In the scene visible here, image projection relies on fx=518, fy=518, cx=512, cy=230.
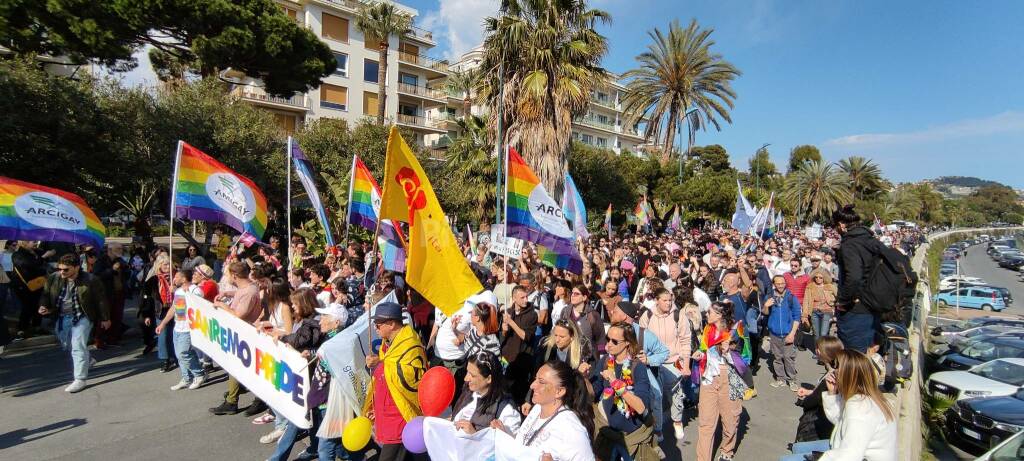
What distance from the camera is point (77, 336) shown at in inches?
262

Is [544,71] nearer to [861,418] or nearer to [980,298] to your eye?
[861,418]

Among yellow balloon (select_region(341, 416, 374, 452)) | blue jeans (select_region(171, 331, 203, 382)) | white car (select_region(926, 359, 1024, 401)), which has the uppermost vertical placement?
yellow balloon (select_region(341, 416, 374, 452))

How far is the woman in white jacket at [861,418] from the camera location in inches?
116

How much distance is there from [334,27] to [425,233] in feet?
117

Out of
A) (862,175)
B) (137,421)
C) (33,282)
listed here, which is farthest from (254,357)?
(862,175)

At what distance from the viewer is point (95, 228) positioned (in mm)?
7453

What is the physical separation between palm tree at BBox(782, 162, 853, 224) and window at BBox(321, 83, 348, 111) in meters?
39.4

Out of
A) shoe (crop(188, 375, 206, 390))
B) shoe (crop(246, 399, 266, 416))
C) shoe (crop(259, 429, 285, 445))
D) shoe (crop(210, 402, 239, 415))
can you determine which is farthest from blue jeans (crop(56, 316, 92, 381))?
shoe (crop(259, 429, 285, 445))

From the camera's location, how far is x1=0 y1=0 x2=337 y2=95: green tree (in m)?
15.0

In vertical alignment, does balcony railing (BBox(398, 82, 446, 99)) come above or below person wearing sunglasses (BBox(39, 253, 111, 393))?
above

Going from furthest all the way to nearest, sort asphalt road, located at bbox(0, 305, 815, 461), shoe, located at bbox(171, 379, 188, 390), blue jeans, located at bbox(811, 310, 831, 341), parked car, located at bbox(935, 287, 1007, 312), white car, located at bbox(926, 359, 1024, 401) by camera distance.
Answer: parked car, located at bbox(935, 287, 1007, 312) → white car, located at bbox(926, 359, 1024, 401) → blue jeans, located at bbox(811, 310, 831, 341) → shoe, located at bbox(171, 379, 188, 390) → asphalt road, located at bbox(0, 305, 815, 461)

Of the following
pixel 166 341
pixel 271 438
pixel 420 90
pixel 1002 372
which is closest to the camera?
pixel 271 438

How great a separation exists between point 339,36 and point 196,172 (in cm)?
3170

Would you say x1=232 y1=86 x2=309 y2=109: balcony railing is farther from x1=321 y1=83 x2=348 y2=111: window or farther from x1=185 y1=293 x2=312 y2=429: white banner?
x1=185 y1=293 x2=312 y2=429: white banner
